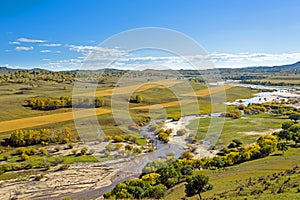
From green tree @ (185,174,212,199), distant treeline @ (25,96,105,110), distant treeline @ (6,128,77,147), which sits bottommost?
distant treeline @ (6,128,77,147)

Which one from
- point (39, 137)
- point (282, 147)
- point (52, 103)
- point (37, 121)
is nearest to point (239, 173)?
point (282, 147)

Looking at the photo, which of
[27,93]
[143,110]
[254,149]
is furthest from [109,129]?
[27,93]

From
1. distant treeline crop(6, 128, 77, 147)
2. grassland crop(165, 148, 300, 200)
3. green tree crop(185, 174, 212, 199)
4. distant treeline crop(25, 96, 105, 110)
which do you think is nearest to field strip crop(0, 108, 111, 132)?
distant treeline crop(6, 128, 77, 147)

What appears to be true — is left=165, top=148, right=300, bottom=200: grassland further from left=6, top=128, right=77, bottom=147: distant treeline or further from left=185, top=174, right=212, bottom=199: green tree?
left=6, top=128, right=77, bottom=147: distant treeline

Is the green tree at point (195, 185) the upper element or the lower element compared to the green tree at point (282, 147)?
upper

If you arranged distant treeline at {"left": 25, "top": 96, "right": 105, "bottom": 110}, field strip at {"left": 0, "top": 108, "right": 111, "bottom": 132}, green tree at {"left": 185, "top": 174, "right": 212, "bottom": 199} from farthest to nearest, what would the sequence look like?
distant treeline at {"left": 25, "top": 96, "right": 105, "bottom": 110}
field strip at {"left": 0, "top": 108, "right": 111, "bottom": 132}
green tree at {"left": 185, "top": 174, "right": 212, "bottom": 199}

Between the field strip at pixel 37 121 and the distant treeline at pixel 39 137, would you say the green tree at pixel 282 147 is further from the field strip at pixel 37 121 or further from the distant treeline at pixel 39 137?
the distant treeline at pixel 39 137

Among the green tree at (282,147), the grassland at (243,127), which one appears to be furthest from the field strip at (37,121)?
the green tree at (282,147)

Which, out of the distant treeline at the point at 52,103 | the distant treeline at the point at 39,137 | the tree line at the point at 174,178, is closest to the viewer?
the tree line at the point at 174,178

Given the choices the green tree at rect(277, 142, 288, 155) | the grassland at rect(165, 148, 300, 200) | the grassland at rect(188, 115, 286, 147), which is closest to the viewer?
the grassland at rect(165, 148, 300, 200)

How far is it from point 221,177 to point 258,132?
33.1 m

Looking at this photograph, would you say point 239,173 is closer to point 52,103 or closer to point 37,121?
point 37,121

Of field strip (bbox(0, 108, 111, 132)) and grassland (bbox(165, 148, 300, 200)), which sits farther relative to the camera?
field strip (bbox(0, 108, 111, 132))

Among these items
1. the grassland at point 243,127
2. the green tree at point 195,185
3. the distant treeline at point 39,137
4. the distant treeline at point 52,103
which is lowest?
the grassland at point 243,127
